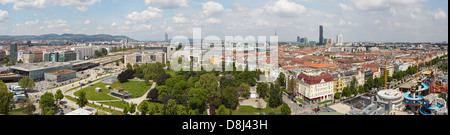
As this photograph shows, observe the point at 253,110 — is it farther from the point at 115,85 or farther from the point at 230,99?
the point at 115,85

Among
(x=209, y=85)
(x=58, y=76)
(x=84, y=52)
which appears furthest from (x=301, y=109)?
(x=84, y=52)

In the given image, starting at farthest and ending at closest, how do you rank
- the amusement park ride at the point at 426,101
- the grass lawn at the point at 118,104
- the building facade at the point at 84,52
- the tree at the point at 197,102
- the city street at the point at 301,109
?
the building facade at the point at 84,52
the grass lawn at the point at 118,104
the city street at the point at 301,109
the tree at the point at 197,102
the amusement park ride at the point at 426,101

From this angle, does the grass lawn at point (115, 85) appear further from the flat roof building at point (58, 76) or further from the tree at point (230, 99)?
the tree at point (230, 99)

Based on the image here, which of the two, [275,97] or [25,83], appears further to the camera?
[25,83]

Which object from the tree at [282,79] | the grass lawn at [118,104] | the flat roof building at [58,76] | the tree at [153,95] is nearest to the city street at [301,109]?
the tree at [282,79]

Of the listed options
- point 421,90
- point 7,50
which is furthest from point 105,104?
point 7,50

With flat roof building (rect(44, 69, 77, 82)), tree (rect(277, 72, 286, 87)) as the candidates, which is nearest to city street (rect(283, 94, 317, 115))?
tree (rect(277, 72, 286, 87))
